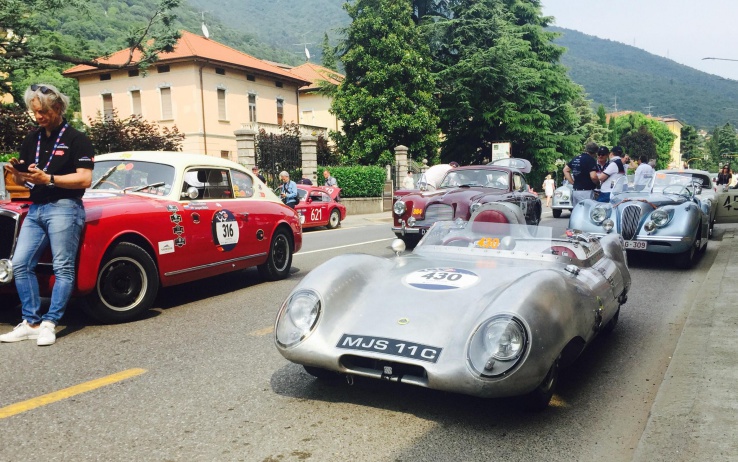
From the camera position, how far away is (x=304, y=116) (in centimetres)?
5238

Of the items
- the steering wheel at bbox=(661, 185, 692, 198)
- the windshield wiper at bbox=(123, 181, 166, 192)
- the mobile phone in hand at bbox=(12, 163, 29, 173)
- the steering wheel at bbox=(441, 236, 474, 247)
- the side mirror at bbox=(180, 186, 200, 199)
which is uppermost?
the mobile phone in hand at bbox=(12, 163, 29, 173)

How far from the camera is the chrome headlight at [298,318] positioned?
3.67 meters

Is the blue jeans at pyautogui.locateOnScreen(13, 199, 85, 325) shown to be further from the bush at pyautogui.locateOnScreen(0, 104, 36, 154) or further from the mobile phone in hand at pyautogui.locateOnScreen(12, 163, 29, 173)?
the bush at pyautogui.locateOnScreen(0, 104, 36, 154)

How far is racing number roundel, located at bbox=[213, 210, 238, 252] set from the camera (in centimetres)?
684

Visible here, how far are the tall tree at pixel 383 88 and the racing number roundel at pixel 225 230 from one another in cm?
2449

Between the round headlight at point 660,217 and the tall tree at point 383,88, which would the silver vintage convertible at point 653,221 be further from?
the tall tree at point 383,88

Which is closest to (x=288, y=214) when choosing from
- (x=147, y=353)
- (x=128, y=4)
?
(x=147, y=353)

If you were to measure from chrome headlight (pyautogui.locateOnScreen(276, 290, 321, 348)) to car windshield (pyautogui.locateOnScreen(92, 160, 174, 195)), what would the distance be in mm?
3227

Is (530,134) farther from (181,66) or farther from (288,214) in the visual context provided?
(288,214)

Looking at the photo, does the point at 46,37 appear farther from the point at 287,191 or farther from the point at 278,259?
the point at 278,259

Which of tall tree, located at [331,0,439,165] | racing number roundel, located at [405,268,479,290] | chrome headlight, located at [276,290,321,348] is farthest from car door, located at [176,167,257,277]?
tall tree, located at [331,0,439,165]

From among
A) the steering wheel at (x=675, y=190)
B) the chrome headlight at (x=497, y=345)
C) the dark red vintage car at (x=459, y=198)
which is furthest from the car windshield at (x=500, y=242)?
the steering wheel at (x=675, y=190)

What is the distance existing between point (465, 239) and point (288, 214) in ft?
12.9

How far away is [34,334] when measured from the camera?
16.7 ft
